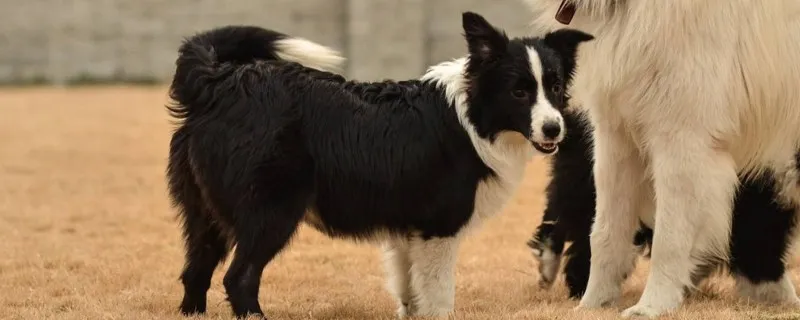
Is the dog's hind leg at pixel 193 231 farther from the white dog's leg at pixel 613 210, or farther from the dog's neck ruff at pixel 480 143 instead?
the white dog's leg at pixel 613 210

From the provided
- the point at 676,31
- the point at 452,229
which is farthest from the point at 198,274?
the point at 676,31

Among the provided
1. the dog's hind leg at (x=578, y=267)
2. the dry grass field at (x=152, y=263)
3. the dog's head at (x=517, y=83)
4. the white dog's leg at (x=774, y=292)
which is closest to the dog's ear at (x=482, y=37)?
the dog's head at (x=517, y=83)

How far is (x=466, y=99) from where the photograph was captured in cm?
488

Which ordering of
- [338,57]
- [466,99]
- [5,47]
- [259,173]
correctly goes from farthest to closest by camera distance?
[5,47] → [338,57] → [466,99] → [259,173]

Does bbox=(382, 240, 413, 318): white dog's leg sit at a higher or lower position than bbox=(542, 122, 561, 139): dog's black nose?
lower

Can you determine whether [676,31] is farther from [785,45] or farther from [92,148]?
[92,148]

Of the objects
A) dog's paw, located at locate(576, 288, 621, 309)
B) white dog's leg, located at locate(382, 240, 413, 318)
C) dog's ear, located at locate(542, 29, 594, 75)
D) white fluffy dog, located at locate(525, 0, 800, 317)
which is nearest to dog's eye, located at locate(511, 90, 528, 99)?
dog's ear, located at locate(542, 29, 594, 75)

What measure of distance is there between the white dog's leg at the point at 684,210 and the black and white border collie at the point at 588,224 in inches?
10.0

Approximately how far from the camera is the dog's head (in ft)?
15.4

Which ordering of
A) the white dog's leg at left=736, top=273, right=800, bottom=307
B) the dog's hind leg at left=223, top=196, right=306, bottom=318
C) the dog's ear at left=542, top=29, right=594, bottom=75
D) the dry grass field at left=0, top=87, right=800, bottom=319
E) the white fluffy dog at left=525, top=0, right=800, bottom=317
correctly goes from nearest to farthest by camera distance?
the dog's hind leg at left=223, top=196, right=306, bottom=318, the white fluffy dog at left=525, top=0, right=800, bottom=317, the dog's ear at left=542, top=29, right=594, bottom=75, the dry grass field at left=0, top=87, right=800, bottom=319, the white dog's leg at left=736, top=273, right=800, bottom=307

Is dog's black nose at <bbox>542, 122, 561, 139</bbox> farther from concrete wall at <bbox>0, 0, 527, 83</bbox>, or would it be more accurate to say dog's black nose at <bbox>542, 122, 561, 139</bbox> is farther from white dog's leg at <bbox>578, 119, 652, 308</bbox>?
concrete wall at <bbox>0, 0, 527, 83</bbox>

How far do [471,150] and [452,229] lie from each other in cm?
33

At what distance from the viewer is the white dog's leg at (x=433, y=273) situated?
4824 millimetres

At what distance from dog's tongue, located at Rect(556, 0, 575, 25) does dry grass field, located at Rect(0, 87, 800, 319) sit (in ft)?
3.96
